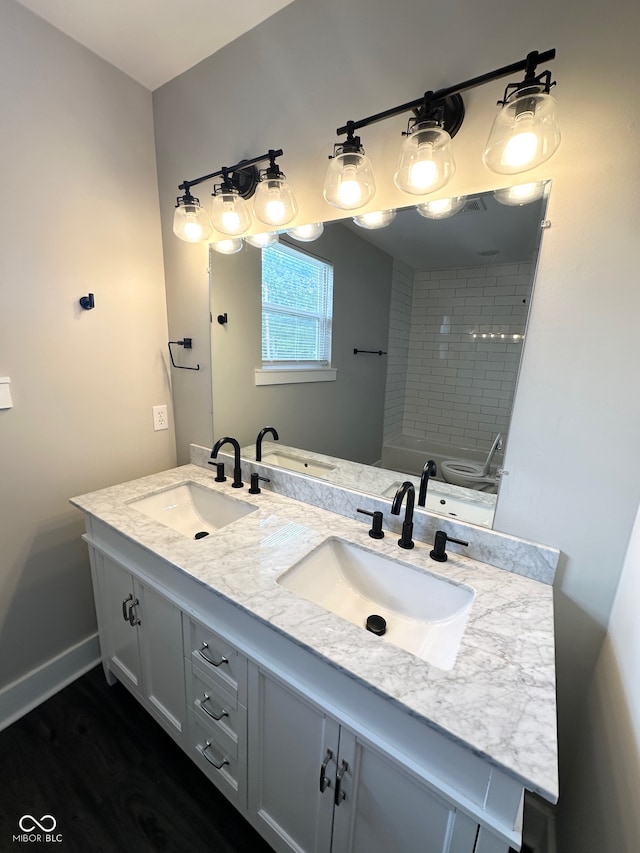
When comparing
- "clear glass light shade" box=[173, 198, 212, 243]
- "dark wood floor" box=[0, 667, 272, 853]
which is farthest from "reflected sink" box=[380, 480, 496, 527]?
"clear glass light shade" box=[173, 198, 212, 243]

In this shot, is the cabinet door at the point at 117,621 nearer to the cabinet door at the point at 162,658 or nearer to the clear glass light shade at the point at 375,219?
the cabinet door at the point at 162,658

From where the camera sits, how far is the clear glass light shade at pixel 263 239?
1.35 meters

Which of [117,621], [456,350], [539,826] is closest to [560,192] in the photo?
[456,350]

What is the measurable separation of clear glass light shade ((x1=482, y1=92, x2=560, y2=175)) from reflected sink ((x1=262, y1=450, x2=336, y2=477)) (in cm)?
105

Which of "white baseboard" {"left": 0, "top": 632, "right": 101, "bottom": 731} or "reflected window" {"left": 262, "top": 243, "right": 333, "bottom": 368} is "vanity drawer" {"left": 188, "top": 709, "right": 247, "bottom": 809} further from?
"reflected window" {"left": 262, "top": 243, "right": 333, "bottom": 368}

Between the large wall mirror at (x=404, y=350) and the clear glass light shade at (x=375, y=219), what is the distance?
2 cm

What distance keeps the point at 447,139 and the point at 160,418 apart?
159 cm

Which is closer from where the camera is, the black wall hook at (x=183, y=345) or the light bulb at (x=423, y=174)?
the light bulb at (x=423, y=174)

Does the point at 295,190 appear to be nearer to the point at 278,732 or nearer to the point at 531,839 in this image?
the point at 278,732

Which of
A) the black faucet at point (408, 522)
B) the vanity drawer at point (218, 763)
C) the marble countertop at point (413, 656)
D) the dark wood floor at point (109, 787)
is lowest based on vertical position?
the dark wood floor at point (109, 787)

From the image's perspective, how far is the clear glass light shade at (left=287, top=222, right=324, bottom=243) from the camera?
1.23m

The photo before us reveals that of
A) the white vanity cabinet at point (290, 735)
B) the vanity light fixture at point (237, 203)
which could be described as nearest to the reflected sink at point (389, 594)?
the white vanity cabinet at point (290, 735)

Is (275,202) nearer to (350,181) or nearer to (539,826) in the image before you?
(350,181)

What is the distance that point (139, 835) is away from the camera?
3.48 feet
